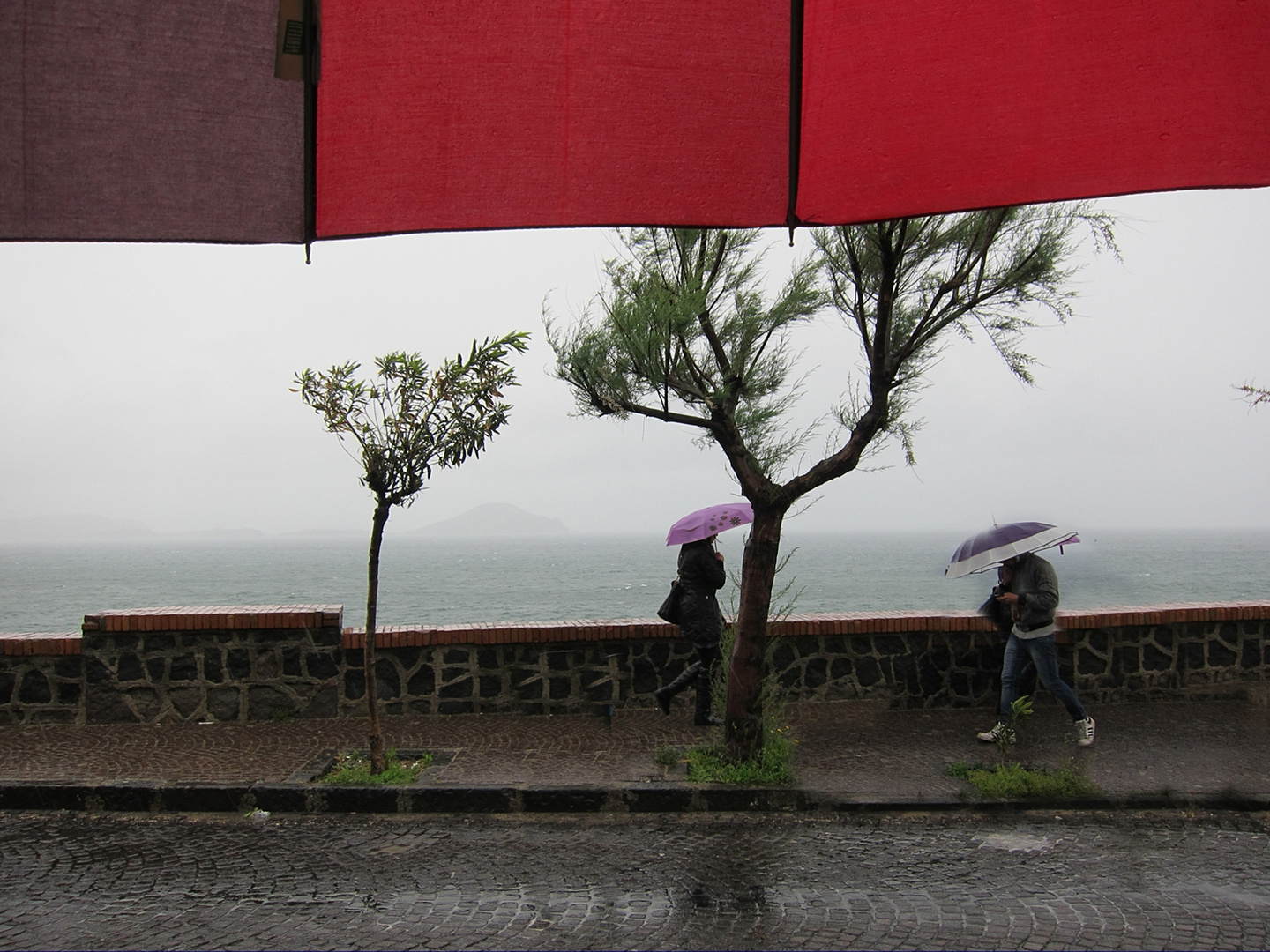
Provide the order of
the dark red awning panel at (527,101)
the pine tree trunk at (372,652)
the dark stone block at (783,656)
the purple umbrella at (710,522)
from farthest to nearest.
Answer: the dark stone block at (783,656) → the purple umbrella at (710,522) → the pine tree trunk at (372,652) → the dark red awning panel at (527,101)

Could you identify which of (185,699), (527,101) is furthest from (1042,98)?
(185,699)

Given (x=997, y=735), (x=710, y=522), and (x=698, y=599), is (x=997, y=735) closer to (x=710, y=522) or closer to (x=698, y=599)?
(x=698, y=599)

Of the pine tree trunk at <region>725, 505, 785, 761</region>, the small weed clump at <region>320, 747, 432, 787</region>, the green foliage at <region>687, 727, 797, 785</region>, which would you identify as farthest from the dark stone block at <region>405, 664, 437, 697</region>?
the pine tree trunk at <region>725, 505, 785, 761</region>

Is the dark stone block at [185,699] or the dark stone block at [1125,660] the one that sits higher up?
the dark stone block at [1125,660]

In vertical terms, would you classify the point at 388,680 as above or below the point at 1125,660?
below

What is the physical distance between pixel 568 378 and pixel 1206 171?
514cm

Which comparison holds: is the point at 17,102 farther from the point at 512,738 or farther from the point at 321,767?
the point at 512,738

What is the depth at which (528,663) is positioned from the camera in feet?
28.9

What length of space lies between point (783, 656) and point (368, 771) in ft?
12.8

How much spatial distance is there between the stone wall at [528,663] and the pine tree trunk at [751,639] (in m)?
1.31

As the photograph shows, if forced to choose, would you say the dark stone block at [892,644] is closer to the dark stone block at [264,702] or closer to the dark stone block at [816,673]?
the dark stone block at [816,673]

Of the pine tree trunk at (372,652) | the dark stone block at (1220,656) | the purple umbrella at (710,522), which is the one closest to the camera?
the pine tree trunk at (372,652)

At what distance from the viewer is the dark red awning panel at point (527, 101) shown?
2.61 m

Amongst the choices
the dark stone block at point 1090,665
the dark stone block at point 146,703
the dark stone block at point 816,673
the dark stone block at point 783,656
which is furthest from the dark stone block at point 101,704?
the dark stone block at point 1090,665
